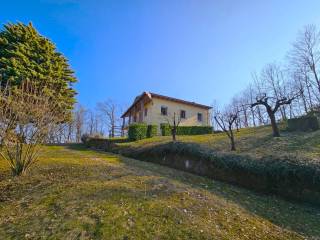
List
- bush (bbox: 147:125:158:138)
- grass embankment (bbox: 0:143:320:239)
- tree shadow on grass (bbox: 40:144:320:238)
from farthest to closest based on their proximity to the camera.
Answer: bush (bbox: 147:125:158:138), tree shadow on grass (bbox: 40:144:320:238), grass embankment (bbox: 0:143:320:239)

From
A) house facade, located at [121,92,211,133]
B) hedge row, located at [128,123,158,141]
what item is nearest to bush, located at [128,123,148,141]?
hedge row, located at [128,123,158,141]

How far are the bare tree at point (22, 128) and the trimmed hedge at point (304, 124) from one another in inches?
635

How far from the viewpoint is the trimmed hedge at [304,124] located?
→ 15.0 meters

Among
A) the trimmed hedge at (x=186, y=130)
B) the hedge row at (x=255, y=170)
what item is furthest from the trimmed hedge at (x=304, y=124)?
the trimmed hedge at (x=186, y=130)

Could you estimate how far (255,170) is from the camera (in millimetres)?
9328

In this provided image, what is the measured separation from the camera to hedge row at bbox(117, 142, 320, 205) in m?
7.95

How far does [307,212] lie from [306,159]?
96.0 inches

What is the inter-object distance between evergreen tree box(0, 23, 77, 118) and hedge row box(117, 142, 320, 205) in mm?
9889

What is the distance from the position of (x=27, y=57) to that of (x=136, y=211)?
18908mm

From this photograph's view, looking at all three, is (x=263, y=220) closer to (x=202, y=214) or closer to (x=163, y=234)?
(x=202, y=214)

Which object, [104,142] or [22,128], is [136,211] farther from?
[104,142]

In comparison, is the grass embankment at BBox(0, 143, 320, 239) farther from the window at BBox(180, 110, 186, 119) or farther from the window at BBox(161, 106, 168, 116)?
the window at BBox(180, 110, 186, 119)

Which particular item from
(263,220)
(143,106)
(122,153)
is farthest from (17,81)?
(263,220)

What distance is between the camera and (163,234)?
496 cm
